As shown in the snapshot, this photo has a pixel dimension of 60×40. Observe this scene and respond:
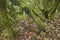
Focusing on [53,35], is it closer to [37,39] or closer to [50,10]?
[37,39]

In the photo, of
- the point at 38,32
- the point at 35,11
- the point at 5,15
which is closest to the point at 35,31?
the point at 38,32

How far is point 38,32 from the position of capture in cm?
611

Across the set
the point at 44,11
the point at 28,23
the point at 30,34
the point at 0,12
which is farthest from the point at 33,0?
the point at 0,12

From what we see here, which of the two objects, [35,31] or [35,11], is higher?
[35,11]

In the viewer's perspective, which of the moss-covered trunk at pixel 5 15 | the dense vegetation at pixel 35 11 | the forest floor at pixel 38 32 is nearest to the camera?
the moss-covered trunk at pixel 5 15

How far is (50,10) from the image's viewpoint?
23.0ft

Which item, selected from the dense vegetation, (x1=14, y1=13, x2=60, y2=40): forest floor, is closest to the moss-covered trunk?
the dense vegetation

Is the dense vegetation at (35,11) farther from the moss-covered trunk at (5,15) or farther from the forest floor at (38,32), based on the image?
the forest floor at (38,32)

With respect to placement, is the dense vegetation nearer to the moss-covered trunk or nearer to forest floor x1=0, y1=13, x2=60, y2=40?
the moss-covered trunk

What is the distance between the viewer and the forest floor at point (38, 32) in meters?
5.89

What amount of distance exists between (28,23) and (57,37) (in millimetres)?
1568

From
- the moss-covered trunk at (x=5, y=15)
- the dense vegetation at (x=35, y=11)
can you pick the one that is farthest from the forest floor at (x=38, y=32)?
the moss-covered trunk at (x=5, y=15)

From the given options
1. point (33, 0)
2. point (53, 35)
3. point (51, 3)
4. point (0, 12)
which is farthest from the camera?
point (33, 0)

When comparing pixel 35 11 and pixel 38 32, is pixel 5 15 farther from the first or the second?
pixel 35 11
